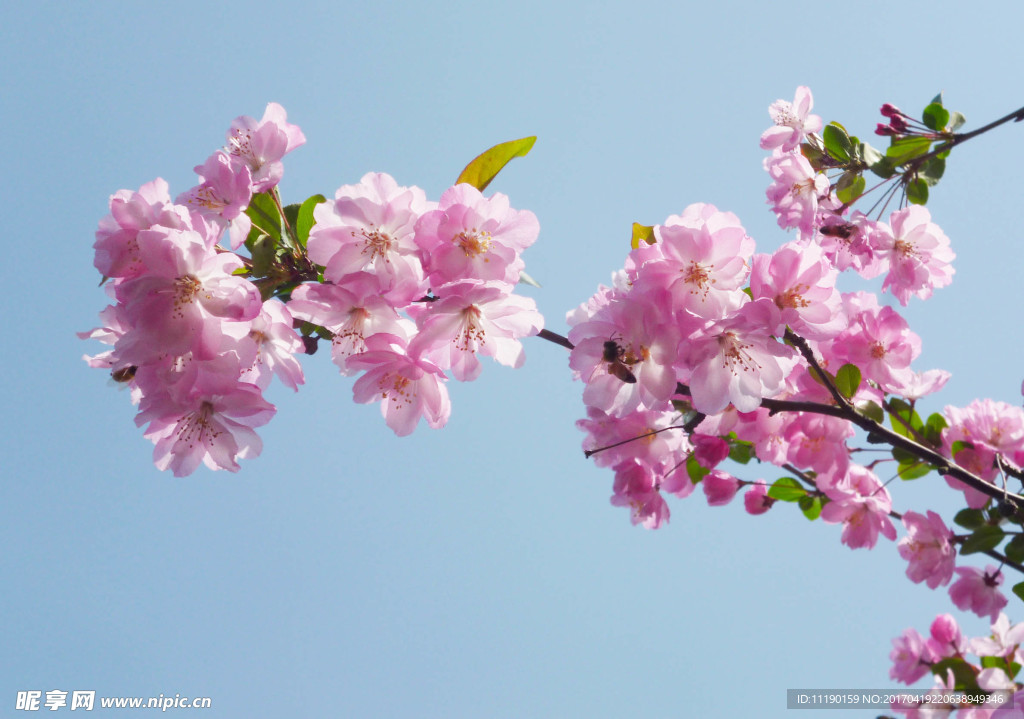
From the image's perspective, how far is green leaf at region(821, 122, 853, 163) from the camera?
2174 millimetres

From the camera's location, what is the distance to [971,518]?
173 centimetres

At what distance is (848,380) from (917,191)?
0.98m

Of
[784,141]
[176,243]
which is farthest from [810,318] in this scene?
[784,141]

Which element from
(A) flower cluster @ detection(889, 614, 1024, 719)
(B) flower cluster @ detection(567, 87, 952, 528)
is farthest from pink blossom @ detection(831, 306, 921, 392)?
(A) flower cluster @ detection(889, 614, 1024, 719)

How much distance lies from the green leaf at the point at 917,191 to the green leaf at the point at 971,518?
0.99 metres

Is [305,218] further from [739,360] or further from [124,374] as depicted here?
[739,360]

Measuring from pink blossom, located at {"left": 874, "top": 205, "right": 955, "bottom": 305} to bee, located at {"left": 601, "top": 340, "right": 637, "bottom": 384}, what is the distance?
59.0 inches

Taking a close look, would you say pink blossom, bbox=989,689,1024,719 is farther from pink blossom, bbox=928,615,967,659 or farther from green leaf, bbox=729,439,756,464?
pink blossom, bbox=928,615,967,659

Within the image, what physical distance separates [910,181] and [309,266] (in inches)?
74.1

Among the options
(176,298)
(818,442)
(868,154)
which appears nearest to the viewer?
(176,298)

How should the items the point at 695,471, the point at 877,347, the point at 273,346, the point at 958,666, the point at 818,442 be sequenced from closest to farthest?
the point at 273,346
the point at 877,347
the point at 818,442
the point at 695,471
the point at 958,666

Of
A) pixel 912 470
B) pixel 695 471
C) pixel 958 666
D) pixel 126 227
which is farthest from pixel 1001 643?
pixel 126 227

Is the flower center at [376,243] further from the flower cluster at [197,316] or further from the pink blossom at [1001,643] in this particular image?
the pink blossom at [1001,643]

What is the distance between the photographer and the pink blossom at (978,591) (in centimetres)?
211
